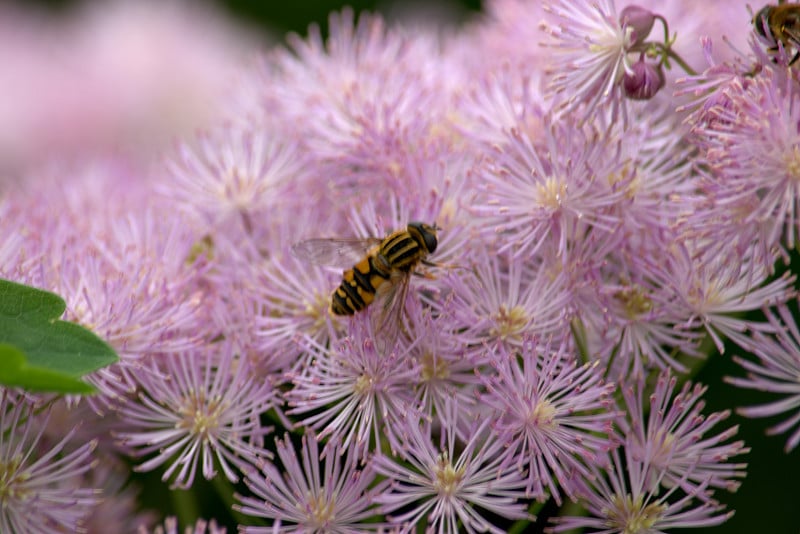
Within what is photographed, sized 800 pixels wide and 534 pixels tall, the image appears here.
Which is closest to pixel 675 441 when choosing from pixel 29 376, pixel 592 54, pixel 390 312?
pixel 390 312

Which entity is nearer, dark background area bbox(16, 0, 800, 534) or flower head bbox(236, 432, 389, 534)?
flower head bbox(236, 432, 389, 534)

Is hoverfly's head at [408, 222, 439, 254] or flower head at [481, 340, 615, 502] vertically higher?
hoverfly's head at [408, 222, 439, 254]

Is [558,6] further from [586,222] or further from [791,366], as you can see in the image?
[791,366]

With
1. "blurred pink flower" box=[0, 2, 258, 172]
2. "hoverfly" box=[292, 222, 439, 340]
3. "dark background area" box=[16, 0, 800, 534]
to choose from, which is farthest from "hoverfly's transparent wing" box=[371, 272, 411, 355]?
"blurred pink flower" box=[0, 2, 258, 172]

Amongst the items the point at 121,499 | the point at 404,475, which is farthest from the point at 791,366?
the point at 121,499

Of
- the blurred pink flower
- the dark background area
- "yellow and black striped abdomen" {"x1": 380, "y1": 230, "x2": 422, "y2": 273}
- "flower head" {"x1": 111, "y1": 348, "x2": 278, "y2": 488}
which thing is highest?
the blurred pink flower

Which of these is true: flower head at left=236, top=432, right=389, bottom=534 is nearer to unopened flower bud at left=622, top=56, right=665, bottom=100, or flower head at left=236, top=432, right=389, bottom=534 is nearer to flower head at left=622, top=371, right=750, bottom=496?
flower head at left=622, top=371, right=750, bottom=496

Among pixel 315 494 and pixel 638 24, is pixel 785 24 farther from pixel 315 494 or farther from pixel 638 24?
pixel 315 494
